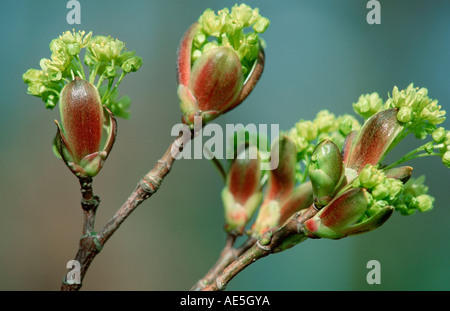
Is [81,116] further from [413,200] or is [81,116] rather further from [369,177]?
[413,200]

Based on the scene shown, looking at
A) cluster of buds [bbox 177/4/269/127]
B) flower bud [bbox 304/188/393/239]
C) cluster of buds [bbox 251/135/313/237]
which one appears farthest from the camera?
cluster of buds [bbox 251/135/313/237]

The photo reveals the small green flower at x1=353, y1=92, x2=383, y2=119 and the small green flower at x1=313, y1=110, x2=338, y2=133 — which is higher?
the small green flower at x1=313, y1=110, x2=338, y2=133

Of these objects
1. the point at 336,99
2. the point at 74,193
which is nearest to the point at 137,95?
the point at 74,193

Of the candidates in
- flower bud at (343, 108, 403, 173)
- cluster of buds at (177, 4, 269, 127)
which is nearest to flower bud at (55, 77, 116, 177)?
cluster of buds at (177, 4, 269, 127)

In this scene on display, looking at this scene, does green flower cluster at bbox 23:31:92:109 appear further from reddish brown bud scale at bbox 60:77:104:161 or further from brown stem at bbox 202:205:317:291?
brown stem at bbox 202:205:317:291

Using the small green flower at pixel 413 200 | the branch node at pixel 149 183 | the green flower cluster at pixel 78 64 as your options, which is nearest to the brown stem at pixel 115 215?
the branch node at pixel 149 183

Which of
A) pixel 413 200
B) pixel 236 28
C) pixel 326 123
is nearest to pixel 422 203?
pixel 413 200
